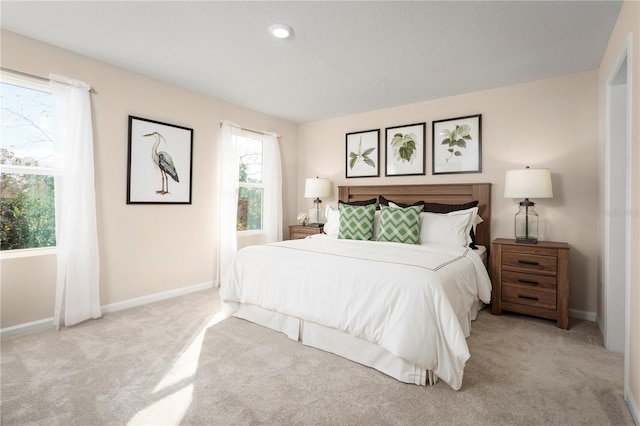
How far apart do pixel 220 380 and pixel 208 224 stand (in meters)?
2.45

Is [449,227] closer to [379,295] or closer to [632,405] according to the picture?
[379,295]

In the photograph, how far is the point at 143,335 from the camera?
2658 mm

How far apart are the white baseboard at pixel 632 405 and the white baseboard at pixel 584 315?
5.16ft

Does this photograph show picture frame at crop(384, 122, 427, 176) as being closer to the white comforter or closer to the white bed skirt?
the white comforter

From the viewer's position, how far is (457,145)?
154 inches

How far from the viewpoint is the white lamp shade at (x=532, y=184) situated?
3.01m

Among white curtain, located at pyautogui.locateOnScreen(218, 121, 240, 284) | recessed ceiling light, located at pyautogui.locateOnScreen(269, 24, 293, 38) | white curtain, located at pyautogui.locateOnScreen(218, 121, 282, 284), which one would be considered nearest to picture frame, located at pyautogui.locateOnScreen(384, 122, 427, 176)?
white curtain, located at pyautogui.locateOnScreen(218, 121, 282, 284)

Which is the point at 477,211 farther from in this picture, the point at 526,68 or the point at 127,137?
the point at 127,137

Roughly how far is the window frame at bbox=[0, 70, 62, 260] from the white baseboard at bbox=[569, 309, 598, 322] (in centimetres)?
496

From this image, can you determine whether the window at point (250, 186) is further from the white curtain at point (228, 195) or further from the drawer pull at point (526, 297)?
the drawer pull at point (526, 297)

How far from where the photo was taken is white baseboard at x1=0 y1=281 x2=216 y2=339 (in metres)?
2.64

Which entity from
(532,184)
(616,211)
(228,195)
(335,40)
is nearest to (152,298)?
(228,195)

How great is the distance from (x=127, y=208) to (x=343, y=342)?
2.60 metres

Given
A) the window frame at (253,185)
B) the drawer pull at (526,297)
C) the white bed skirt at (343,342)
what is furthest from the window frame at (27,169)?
the drawer pull at (526,297)
